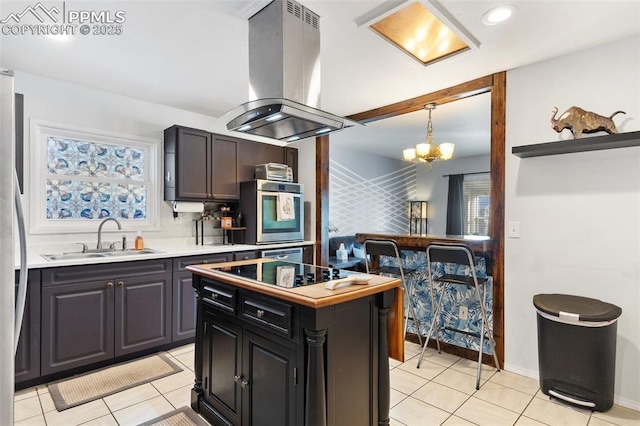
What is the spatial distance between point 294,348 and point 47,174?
9.64ft

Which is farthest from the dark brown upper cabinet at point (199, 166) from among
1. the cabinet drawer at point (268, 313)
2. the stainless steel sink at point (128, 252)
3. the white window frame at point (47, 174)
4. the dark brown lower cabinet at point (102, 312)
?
the cabinet drawer at point (268, 313)

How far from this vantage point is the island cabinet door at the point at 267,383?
5.04 ft

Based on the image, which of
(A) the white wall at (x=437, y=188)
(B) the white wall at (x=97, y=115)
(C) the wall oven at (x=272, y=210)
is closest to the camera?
(B) the white wall at (x=97, y=115)

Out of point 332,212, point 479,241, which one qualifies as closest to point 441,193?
point 332,212

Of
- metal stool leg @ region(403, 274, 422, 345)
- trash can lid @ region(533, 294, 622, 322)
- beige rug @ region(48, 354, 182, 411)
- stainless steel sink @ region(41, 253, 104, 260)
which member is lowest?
beige rug @ region(48, 354, 182, 411)

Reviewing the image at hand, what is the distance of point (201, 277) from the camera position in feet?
7.00

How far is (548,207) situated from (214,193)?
320 centimetres

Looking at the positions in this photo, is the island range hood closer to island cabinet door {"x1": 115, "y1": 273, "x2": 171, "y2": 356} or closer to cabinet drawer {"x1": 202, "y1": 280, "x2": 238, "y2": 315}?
cabinet drawer {"x1": 202, "y1": 280, "x2": 238, "y2": 315}

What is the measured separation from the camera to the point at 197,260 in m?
3.25

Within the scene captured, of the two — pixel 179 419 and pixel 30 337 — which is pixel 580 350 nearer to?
pixel 179 419

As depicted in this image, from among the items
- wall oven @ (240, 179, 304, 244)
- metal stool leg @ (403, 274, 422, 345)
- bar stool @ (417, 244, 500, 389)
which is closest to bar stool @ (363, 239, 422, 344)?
metal stool leg @ (403, 274, 422, 345)

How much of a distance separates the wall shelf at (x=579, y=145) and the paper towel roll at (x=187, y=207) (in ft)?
10.1

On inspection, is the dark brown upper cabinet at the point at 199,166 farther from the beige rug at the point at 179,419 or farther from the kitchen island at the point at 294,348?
the beige rug at the point at 179,419

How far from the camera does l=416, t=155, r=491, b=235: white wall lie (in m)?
7.56
